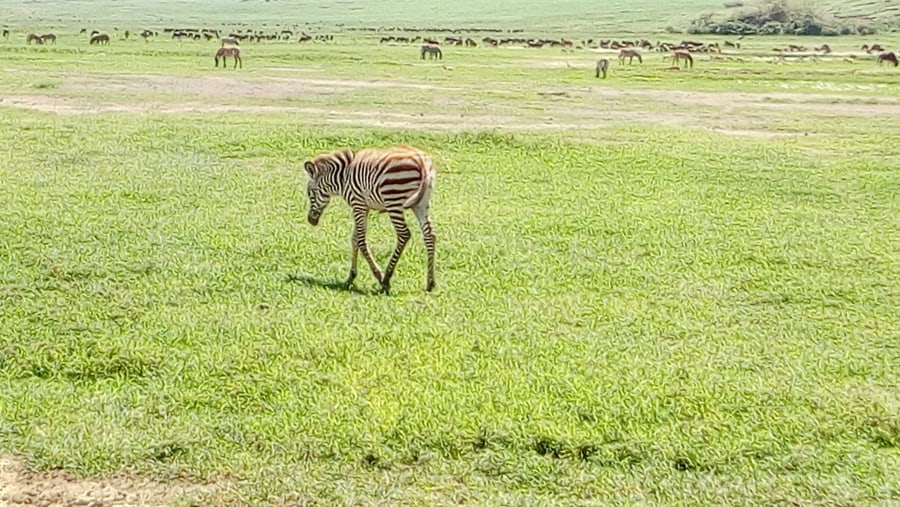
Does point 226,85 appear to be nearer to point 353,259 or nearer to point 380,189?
point 353,259

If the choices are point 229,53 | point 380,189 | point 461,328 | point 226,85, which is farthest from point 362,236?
point 229,53

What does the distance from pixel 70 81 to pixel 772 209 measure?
2247 cm

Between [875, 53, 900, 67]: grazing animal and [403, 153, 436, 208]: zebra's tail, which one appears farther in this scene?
[875, 53, 900, 67]: grazing animal

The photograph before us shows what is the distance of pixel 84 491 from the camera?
16.3ft

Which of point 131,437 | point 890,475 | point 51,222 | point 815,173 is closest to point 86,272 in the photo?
point 51,222

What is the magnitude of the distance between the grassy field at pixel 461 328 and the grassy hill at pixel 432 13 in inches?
3397

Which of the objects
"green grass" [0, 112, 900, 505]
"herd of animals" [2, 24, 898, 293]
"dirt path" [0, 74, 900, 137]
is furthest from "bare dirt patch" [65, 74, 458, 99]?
"herd of animals" [2, 24, 898, 293]

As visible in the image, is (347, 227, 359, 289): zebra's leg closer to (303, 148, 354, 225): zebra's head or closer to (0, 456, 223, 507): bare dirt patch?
(303, 148, 354, 225): zebra's head

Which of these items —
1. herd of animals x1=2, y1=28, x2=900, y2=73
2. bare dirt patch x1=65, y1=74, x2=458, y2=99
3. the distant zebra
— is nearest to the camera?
bare dirt patch x1=65, y1=74, x2=458, y2=99

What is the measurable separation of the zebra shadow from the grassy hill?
91.8 meters

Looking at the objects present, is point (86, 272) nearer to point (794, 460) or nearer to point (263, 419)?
point (263, 419)

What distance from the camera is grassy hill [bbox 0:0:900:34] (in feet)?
348

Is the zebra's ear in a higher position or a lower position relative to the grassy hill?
lower

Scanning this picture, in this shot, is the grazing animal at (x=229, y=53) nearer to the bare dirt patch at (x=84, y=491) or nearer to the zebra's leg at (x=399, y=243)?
the zebra's leg at (x=399, y=243)
